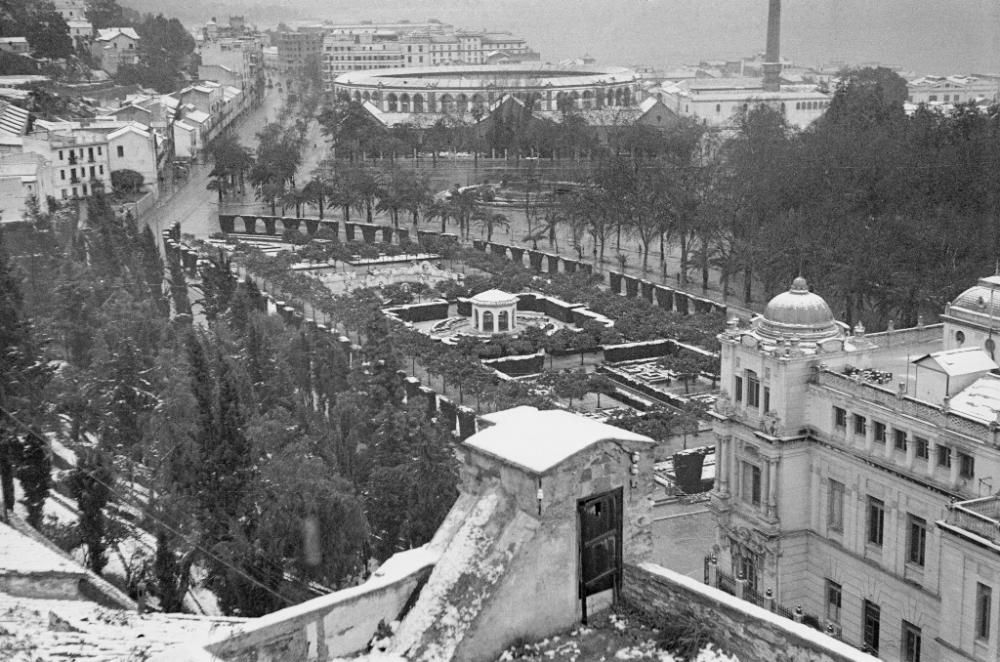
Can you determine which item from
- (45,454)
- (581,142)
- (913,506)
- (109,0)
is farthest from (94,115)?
(913,506)

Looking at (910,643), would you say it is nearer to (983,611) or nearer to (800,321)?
(983,611)

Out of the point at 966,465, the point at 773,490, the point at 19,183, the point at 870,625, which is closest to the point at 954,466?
the point at 966,465

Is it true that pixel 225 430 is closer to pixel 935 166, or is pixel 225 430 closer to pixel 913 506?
pixel 913 506

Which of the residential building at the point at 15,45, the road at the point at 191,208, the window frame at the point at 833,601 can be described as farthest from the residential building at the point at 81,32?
the window frame at the point at 833,601

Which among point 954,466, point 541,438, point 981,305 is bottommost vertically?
point 954,466

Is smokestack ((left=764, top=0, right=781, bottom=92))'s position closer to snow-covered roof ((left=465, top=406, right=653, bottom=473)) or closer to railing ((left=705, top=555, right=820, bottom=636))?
railing ((left=705, top=555, right=820, bottom=636))

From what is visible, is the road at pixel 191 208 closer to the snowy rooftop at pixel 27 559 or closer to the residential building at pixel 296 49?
the snowy rooftop at pixel 27 559
